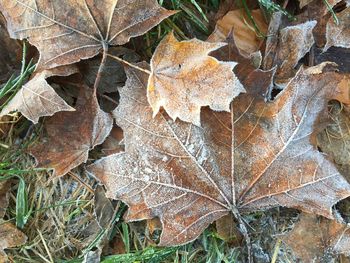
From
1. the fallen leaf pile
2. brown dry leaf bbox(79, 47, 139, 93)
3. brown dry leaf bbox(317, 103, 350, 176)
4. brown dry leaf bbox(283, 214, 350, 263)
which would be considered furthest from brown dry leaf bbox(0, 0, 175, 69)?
brown dry leaf bbox(283, 214, 350, 263)

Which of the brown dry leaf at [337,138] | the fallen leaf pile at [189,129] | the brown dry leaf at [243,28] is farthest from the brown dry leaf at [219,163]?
the brown dry leaf at [243,28]

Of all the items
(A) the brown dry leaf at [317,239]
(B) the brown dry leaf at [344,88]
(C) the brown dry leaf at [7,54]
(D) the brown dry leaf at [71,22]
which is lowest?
(A) the brown dry leaf at [317,239]

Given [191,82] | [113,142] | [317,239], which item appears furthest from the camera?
[113,142]

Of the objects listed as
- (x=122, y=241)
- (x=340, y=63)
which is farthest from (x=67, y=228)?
(x=340, y=63)

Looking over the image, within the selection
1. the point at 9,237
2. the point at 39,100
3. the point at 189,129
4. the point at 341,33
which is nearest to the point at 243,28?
the point at 341,33

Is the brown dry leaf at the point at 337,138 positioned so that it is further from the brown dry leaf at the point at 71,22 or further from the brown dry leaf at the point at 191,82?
the brown dry leaf at the point at 71,22

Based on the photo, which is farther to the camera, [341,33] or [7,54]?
[7,54]

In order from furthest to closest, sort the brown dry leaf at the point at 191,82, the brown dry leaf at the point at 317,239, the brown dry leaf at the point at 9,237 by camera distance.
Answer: the brown dry leaf at the point at 9,237, the brown dry leaf at the point at 317,239, the brown dry leaf at the point at 191,82

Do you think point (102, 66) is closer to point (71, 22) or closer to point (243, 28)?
point (71, 22)
